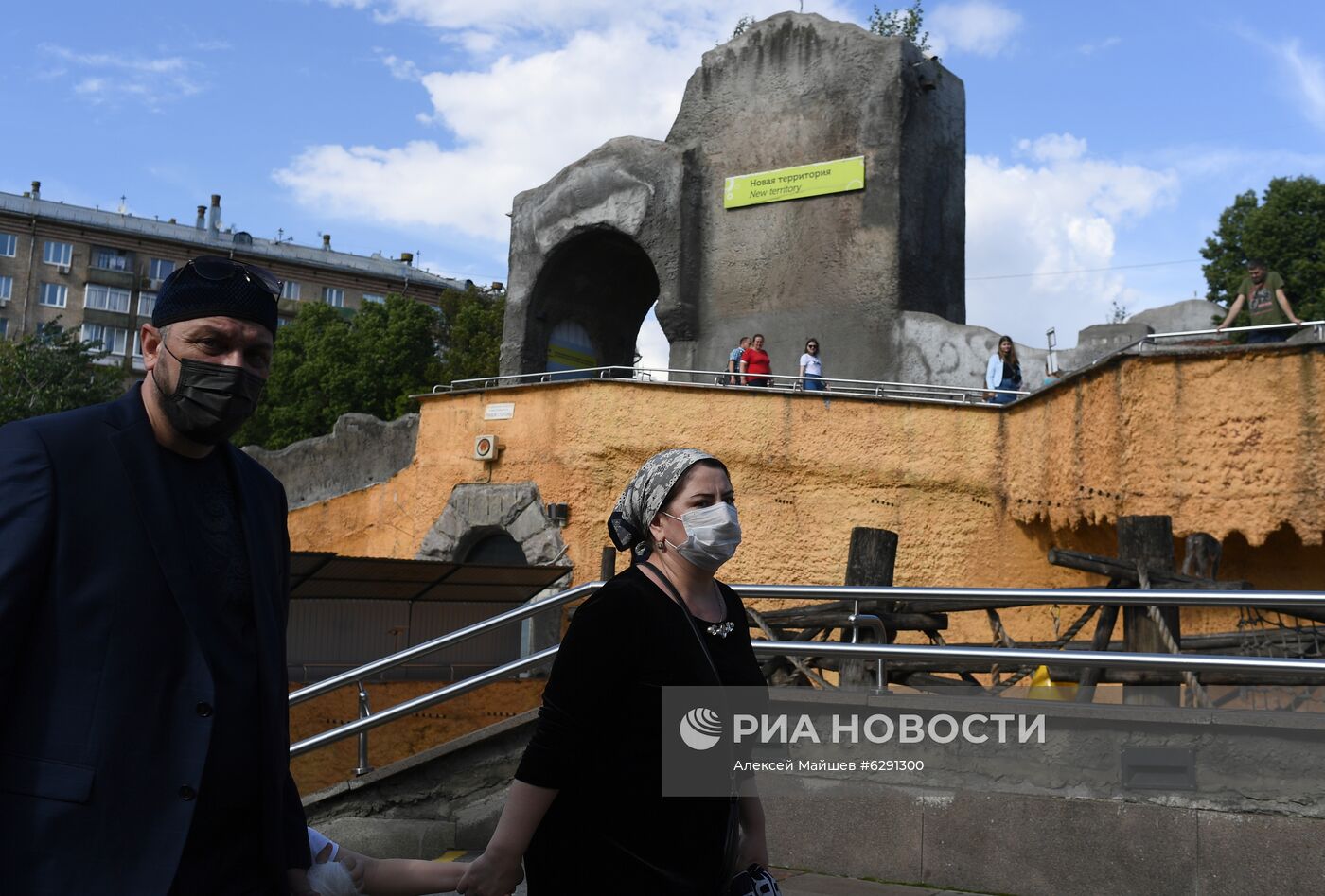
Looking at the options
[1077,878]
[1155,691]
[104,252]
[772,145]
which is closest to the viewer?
[1077,878]

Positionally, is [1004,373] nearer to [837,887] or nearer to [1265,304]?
[1265,304]

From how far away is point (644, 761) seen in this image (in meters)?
2.95

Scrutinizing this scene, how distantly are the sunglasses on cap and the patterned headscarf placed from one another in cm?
109

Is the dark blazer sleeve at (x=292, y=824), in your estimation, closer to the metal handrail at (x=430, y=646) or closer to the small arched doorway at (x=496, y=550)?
the metal handrail at (x=430, y=646)

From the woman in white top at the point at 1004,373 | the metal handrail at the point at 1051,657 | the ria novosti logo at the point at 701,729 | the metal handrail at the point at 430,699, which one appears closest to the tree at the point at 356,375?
the woman in white top at the point at 1004,373

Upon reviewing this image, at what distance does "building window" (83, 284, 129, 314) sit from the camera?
6481cm

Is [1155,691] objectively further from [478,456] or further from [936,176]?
[936,176]

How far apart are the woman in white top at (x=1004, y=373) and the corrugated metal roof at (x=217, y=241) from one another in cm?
5325

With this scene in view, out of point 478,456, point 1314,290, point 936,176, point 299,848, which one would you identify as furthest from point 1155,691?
point 1314,290

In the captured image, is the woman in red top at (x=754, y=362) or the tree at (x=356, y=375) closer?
the woman in red top at (x=754, y=362)

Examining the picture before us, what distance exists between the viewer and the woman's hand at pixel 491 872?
9.46 feet

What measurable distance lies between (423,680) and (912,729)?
25.0 feet

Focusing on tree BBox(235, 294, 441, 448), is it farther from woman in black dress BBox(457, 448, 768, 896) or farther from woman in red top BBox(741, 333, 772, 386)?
woman in black dress BBox(457, 448, 768, 896)

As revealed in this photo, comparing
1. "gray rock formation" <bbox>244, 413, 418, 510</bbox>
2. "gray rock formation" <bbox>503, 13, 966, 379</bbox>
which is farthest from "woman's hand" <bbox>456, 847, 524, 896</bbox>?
"gray rock formation" <bbox>244, 413, 418, 510</bbox>
